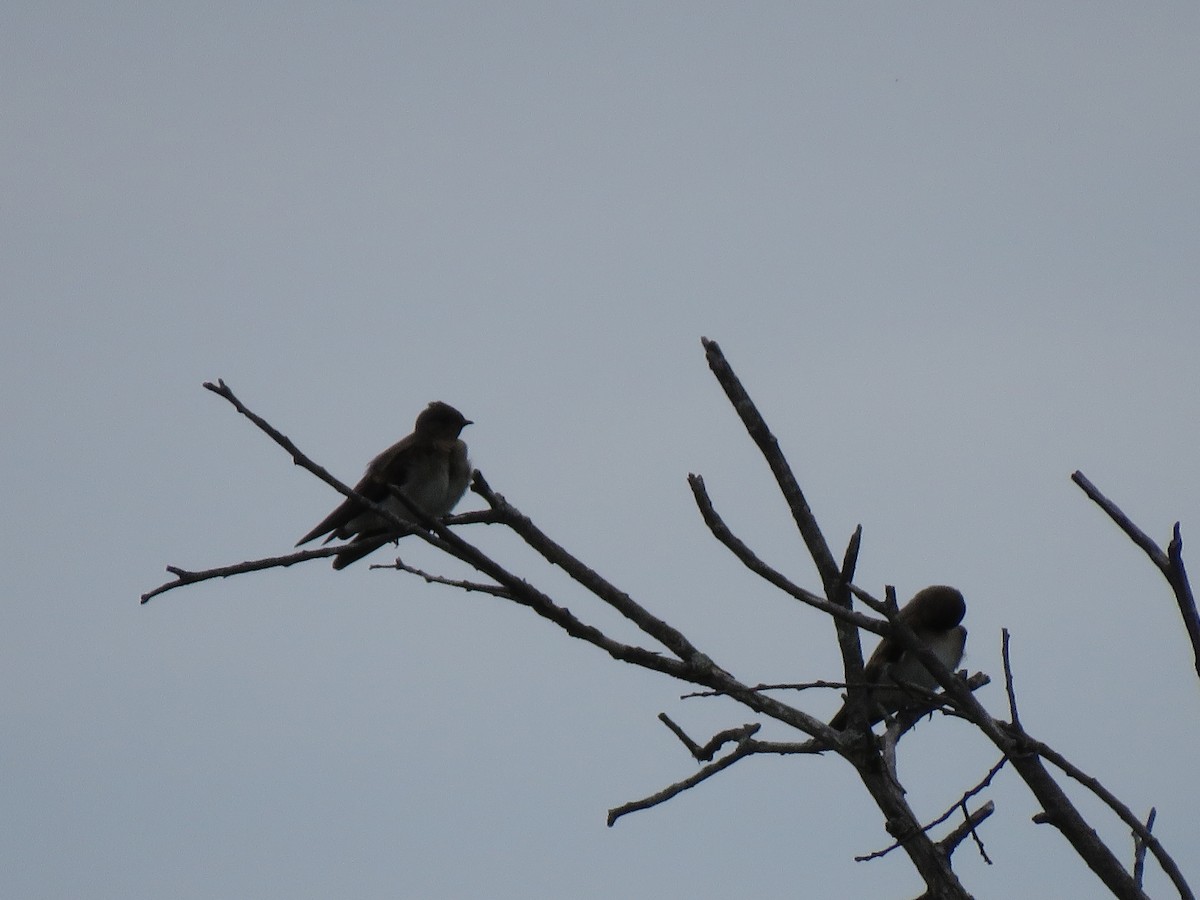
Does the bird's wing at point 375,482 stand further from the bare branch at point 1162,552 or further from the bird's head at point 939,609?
the bare branch at point 1162,552

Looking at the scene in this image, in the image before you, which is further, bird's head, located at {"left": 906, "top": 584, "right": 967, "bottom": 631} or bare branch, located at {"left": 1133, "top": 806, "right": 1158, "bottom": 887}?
bird's head, located at {"left": 906, "top": 584, "right": 967, "bottom": 631}

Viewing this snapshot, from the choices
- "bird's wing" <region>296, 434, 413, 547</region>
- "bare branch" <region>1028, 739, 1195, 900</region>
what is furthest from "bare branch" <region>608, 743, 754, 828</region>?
"bird's wing" <region>296, 434, 413, 547</region>

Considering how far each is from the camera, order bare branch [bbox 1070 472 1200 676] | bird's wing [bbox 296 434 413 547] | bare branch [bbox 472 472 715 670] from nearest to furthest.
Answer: bare branch [bbox 1070 472 1200 676] < bare branch [bbox 472 472 715 670] < bird's wing [bbox 296 434 413 547]

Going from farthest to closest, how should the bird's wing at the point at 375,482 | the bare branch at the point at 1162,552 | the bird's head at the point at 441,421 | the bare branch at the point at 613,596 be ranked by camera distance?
the bird's head at the point at 441,421 < the bird's wing at the point at 375,482 < the bare branch at the point at 613,596 < the bare branch at the point at 1162,552

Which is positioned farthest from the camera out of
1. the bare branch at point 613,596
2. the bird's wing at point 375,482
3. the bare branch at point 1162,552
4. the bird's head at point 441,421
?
the bird's head at point 441,421

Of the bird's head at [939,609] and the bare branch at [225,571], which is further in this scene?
the bird's head at [939,609]

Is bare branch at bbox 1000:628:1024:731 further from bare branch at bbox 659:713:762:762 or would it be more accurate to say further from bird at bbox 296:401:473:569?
bird at bbox 296:401:473:569

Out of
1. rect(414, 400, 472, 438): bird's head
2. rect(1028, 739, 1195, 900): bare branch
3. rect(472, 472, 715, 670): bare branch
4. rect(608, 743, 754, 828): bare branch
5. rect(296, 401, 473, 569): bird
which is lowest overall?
rect(1028, 739, 1195, 900): bare branch

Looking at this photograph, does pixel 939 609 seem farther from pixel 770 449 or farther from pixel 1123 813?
pixel 1123 813

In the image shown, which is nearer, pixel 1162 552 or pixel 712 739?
pixel 1162 552

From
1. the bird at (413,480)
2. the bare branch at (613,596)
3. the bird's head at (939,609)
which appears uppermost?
the bird at (413,480)

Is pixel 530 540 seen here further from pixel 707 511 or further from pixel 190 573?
pixel 190 573

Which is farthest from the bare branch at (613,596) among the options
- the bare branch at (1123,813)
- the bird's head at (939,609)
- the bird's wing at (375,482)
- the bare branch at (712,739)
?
the bird's head at (939,609)

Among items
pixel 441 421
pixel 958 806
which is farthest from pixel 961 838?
pixel 441 421
